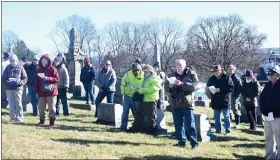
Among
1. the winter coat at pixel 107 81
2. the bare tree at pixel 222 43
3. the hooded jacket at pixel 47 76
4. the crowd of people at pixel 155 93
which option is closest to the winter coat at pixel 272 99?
the crowd of people at pixel 155 93

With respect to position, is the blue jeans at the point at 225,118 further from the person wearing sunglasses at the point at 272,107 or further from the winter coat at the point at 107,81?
the winter coat at the point at 107,81

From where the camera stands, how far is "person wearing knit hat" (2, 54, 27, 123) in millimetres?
9938

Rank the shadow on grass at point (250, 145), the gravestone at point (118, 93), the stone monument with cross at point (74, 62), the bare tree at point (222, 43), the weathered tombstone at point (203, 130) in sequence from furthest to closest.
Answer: the bare tree at point (222, 43), the stone monument with cross at point (74, 62), the gravestone at point (118, 93), the weathered tombstone at point (203, 130), the shadow on grass at point (250, 145)

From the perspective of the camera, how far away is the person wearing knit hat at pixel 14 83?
9.94m

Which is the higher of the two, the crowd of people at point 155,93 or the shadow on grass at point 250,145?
the crowd of people at point 155,93

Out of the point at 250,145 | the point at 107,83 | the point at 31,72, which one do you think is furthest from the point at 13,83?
the point at 250,145

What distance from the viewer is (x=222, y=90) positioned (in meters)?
9.65

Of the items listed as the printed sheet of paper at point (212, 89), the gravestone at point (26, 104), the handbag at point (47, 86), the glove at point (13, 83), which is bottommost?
the gravestone at point (26, 104)

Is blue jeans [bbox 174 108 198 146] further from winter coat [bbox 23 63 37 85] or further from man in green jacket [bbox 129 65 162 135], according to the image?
winter coat [bbox 23 63 37 85]

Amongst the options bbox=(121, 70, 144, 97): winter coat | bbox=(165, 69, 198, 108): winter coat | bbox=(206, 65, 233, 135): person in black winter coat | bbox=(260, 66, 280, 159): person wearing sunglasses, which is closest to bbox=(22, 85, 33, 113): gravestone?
bbox=(121, 70, 144, 97): winter coat

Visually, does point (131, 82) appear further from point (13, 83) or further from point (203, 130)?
point (13, 83)

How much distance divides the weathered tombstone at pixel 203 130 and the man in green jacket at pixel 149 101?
3.47 ft

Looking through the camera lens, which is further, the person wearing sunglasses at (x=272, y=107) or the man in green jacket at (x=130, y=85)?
the man in green jacket at (x=130, y=85)

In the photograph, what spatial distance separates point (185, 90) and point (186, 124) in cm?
80
